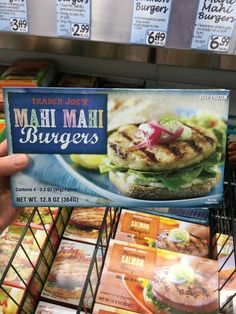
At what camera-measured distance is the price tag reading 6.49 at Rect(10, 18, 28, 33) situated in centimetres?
87

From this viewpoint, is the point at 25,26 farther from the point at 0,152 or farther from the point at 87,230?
the point at 87,230

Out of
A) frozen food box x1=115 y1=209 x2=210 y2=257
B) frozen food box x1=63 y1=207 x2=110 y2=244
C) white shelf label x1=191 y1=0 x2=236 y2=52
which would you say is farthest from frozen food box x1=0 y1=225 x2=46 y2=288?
white shelf label x1=191 y1=0 x2=236 y2=52

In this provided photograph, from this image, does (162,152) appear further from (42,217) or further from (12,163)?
(42,217)

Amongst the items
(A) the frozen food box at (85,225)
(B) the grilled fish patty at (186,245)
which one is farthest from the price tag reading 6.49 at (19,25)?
(B) the grilled fish patty at (186,245)

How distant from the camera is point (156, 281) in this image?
33.4 inches

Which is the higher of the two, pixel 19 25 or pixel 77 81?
pixel 19 25

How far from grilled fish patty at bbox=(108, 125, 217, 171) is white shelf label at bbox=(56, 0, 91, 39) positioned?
356mm

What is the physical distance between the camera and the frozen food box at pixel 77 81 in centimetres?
121

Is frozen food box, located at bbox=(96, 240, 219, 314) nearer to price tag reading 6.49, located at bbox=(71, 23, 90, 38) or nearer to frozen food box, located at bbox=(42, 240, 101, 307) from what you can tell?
frozen food box, located at bbox=(42, 240, 101, 307)

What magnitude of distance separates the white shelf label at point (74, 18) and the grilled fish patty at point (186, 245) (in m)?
0.54

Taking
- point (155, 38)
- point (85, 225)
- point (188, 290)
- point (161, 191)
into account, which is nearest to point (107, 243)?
point (85, 225)

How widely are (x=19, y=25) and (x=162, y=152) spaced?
19.9 inches

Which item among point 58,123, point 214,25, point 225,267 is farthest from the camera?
point 225,267

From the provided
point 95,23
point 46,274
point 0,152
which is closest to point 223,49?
point 95,23
